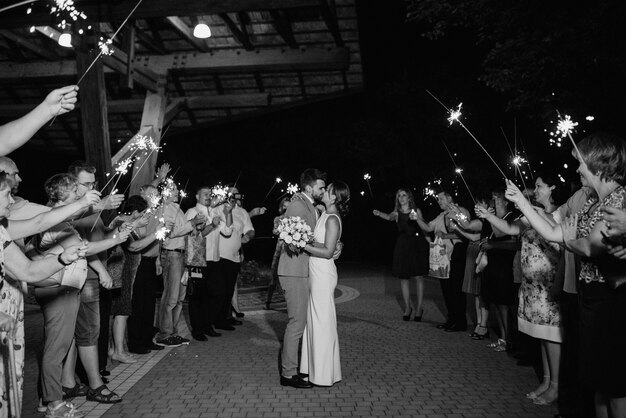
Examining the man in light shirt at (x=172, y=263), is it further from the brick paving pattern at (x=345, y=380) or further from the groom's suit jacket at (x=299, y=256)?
the groom's suit jacket at (x=299, y=256)

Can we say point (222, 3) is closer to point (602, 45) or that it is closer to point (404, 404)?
point (602, 45)

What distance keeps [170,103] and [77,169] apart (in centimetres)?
900

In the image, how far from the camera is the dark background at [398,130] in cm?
1088

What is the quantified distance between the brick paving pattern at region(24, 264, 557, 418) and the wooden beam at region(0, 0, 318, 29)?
5563 mm

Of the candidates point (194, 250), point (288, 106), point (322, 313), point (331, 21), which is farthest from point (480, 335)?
point (288, 106)

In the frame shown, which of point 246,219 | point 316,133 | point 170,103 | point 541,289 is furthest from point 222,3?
point 316,133

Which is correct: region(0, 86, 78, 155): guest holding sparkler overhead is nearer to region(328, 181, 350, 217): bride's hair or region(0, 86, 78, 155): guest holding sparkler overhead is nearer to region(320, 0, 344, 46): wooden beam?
region(328, 181, 350, 217): bride's hair

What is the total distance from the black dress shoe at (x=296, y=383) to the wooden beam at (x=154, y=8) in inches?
263

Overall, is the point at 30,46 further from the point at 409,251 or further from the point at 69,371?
the point at 409,251

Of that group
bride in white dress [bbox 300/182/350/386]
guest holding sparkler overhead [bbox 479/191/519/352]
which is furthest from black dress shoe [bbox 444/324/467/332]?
bride in white dress [bbox 300/182/350/386]

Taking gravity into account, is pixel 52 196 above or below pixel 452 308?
above

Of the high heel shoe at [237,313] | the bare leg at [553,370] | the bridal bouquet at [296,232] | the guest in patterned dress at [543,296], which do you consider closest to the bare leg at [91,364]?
the bridal bouquet at [296,232]

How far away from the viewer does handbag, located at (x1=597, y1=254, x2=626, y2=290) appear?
11.8 ft

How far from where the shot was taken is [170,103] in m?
14.2
